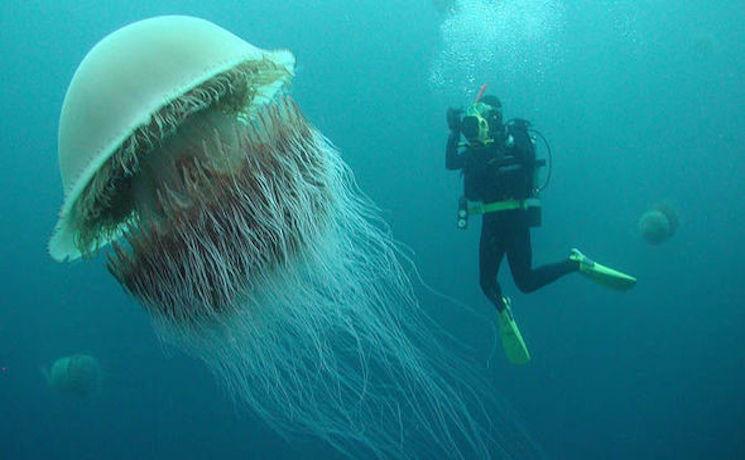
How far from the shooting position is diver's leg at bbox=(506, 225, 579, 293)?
7.39 meters

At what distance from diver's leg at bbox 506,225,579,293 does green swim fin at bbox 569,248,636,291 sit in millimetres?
90

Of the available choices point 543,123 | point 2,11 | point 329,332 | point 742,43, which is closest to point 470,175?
point 329,332

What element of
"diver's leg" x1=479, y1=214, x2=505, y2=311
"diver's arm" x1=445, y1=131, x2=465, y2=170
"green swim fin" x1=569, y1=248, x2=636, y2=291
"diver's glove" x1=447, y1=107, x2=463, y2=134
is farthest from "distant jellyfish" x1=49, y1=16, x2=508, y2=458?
"green swim fin" x1=569, y1=248, x2=636, y2=291

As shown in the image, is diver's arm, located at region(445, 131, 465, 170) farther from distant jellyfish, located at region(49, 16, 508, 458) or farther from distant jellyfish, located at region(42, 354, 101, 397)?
distant jellyfish, located at region(42, 354, 101, 397)

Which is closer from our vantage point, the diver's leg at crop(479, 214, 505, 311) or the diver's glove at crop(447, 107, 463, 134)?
the diver's glove at crop(447, 107, 463, 134)

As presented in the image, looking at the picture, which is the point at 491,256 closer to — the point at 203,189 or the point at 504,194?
the point at 504,194

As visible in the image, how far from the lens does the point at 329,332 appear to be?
3.72 meters

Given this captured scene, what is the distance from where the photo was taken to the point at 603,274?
7715mm

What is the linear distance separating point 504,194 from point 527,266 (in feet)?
3.88

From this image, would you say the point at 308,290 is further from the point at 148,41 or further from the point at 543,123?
the point at 543,123

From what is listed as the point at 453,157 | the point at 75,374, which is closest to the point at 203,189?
the point at 453,157

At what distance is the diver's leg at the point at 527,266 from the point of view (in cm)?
739

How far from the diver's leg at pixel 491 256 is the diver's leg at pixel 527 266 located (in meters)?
0.15

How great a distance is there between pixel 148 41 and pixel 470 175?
4853 mm
